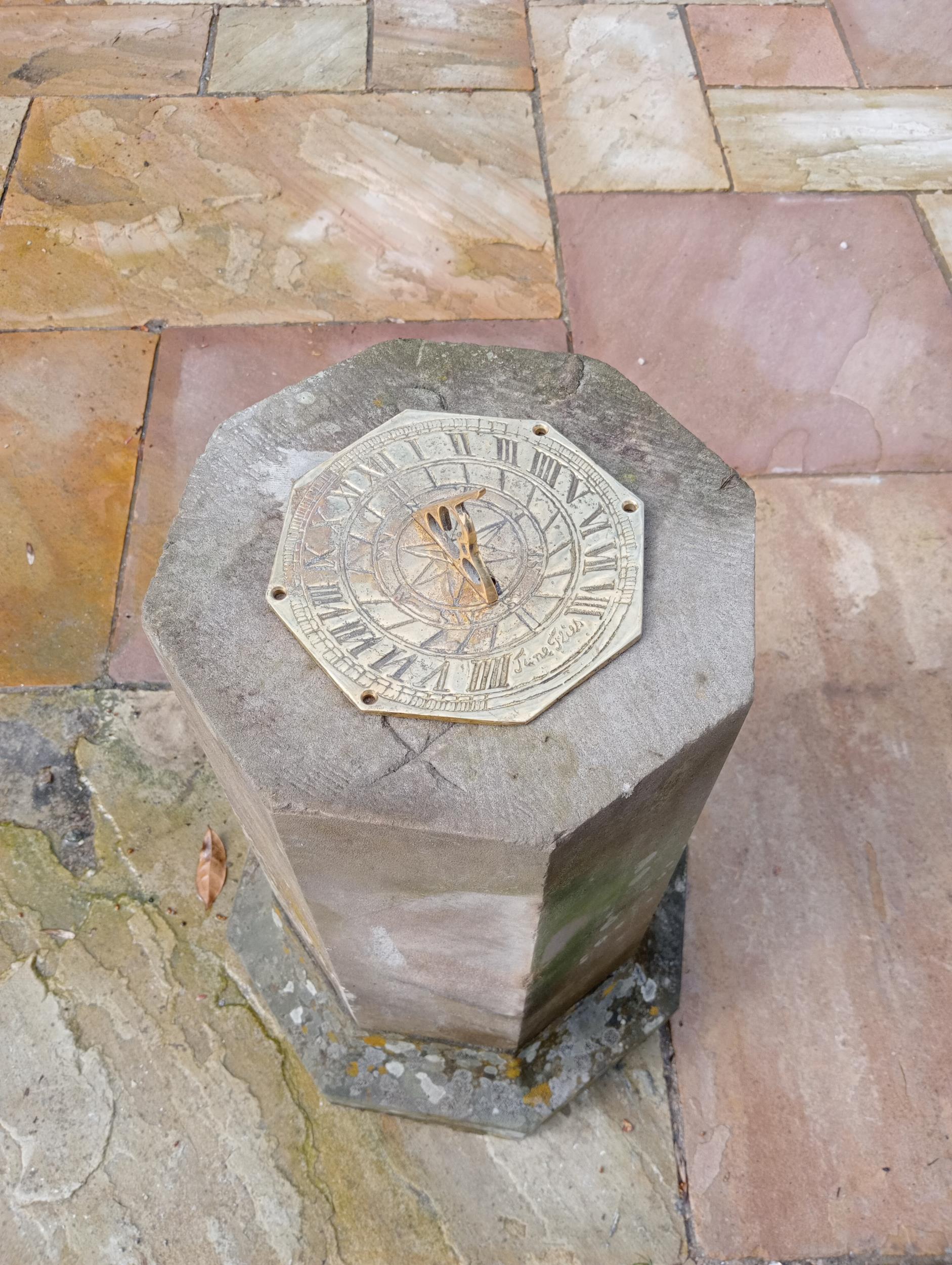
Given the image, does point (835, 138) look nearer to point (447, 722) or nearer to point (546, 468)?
point (546, 468)

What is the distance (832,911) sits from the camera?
247 cm

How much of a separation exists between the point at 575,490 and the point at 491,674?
401 millimetres

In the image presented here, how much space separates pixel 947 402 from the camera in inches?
131

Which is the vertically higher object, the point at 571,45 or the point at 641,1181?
the point at 571,45

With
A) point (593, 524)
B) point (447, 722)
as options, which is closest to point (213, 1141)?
point (447, 722)

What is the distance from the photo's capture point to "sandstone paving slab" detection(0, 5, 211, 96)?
13.6 feet

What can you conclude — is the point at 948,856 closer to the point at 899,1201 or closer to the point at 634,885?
the point at 899,1201

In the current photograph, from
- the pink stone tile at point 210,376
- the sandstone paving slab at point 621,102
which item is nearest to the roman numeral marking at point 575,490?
the pink stone tile at point 210,376

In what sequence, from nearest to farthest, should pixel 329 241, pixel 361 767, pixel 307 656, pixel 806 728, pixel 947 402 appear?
pixel 361 767 → pixel 307 656 → pixel 806 728 → pixel 947 402 → pixel 329 241

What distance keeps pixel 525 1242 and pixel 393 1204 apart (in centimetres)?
30

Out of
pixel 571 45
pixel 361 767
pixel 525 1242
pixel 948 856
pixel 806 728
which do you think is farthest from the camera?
pixel 571 45

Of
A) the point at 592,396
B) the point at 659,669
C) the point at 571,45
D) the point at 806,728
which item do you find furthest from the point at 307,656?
the point at 571,45

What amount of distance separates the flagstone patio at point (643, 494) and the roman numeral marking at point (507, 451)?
1.32m

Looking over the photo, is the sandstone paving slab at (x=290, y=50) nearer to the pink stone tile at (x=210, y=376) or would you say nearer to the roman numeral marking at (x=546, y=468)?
the pink stone tile at (x=210, y=376)
